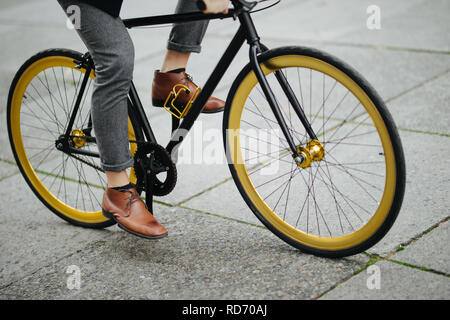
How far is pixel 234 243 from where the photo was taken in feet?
10.7

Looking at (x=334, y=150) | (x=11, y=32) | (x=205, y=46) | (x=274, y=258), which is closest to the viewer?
(x=274, y=258)

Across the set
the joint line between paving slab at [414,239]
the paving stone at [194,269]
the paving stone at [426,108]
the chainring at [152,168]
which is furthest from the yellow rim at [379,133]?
the paving stone at [426,108]

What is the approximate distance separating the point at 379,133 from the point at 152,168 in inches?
48.1

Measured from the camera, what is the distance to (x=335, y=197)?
11.8 feet

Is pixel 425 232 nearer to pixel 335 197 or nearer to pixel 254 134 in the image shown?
pixel 335 197

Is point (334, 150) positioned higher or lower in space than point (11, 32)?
lower

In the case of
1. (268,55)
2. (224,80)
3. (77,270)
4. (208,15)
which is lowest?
(77,270)

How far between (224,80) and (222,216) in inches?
91.7

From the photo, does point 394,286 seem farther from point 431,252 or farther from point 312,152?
point 312,152

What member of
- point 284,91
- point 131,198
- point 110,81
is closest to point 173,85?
point 110,81

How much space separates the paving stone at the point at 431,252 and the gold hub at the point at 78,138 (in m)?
1.82

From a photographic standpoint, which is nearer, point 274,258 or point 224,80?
point 274,258

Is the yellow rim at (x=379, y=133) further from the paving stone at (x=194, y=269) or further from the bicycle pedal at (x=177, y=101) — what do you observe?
the bicycle pedal at (x=177, y=101)

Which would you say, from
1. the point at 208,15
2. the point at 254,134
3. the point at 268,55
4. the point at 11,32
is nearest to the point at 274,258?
the point at 268,55
